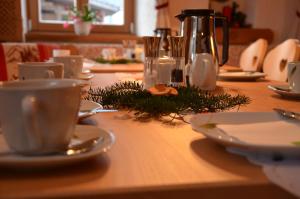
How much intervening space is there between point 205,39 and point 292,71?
0.94ft

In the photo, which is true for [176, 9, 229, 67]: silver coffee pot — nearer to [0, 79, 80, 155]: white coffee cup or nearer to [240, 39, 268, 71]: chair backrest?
[0, 79, 80, 155]: white coffee cup

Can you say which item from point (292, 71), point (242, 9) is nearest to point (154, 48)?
point (292, 71)

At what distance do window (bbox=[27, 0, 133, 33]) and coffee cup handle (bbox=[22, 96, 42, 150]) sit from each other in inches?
124

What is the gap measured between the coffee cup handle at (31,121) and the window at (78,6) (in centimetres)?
316

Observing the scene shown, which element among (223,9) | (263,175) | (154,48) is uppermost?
(223,9)

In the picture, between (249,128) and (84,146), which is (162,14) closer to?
(249,128)

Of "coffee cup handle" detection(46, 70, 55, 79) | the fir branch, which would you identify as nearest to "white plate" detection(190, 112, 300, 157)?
the fir branch

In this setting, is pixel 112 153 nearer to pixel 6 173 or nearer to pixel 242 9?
pixel 6 173

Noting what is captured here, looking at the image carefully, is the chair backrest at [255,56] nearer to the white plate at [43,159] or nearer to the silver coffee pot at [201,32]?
the silver coffee pot at [201,32]

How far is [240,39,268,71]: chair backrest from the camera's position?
1989 millimetres

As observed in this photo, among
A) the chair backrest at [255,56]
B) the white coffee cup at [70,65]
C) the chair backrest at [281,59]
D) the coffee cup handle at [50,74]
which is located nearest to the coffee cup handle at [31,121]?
the coffee cup handle at [50,74]

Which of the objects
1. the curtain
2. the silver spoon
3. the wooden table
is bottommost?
the wooden table

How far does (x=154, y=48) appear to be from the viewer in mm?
860

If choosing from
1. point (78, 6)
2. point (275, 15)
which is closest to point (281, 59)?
point (275, 15)
